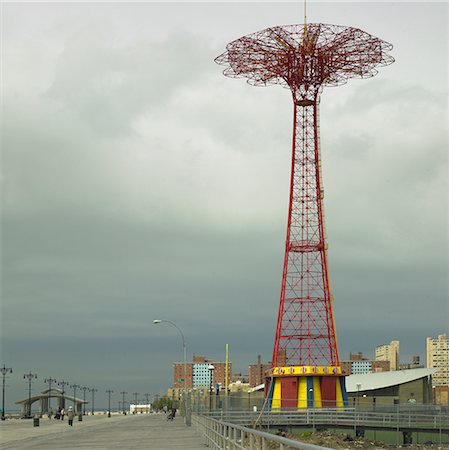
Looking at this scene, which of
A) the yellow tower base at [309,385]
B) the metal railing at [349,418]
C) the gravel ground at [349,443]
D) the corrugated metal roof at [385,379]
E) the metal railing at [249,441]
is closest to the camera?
the metal railing at [249,441]

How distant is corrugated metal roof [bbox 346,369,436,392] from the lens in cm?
12912

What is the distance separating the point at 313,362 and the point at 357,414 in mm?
11425

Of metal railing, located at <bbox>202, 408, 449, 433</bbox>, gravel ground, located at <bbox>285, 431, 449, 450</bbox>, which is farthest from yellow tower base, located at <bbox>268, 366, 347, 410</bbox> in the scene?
gravel ground, located at <bbox>285, 431, 449, 450</bbox>

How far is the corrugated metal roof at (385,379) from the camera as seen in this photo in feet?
424

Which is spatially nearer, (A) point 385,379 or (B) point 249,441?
(B) point 249,441

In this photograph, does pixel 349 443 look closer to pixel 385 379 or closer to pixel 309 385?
pixel 309 385

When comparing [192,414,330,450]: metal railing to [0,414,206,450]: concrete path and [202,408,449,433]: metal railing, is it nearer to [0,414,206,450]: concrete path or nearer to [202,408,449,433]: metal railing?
[0,414,206,450]: concrete path

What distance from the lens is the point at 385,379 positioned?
134 m

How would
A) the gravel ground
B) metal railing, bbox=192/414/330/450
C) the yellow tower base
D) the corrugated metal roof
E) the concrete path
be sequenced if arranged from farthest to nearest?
1. the corrugated metal roof
2. the yellow tower base
3. the gravel ground
4. the concrete path
5. metal railing, bbox=192/414/330/450

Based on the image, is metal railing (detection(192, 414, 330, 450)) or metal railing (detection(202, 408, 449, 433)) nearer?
metal railing (detection(192, 414, 330, 450))

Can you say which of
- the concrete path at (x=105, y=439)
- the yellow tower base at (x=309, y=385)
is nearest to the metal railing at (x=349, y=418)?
the concrete path at (x=105, y=439)

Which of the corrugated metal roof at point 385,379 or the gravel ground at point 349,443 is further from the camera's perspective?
the corrugated metal roof at point 385,379

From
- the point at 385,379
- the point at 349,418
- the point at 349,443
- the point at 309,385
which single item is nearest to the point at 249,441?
the point at 349,443

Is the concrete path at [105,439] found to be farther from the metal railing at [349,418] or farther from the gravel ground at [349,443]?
the gravel ground at [349,443]
